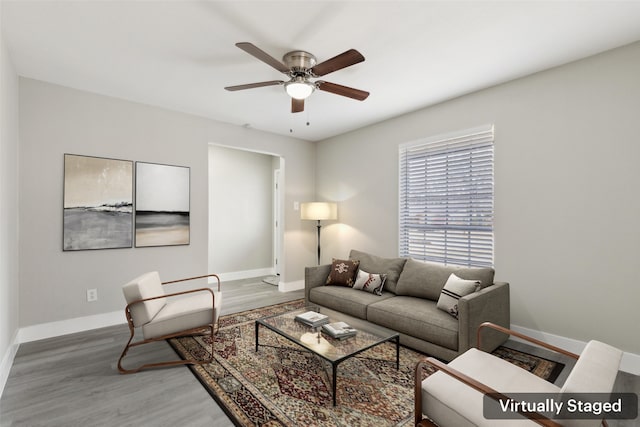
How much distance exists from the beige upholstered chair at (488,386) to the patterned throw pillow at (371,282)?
1717 millimetres

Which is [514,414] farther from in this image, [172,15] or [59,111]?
[59,111]

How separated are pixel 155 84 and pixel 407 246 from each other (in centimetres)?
364

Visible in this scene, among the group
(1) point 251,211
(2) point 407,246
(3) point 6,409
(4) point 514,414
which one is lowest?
(3) point 6,409

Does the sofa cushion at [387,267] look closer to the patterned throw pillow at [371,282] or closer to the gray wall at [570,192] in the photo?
the patterned throw pillow at [371,282]

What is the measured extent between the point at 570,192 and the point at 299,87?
266cm

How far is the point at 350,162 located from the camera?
498 centimetres

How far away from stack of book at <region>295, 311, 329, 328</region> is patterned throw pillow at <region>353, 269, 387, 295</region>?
3.10ft

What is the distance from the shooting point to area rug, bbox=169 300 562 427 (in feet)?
6.39

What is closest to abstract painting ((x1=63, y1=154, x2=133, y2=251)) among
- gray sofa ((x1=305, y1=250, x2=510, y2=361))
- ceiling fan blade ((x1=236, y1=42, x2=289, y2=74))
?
gray sofa ((x1=305, y1=250, x2=510, y2=361))

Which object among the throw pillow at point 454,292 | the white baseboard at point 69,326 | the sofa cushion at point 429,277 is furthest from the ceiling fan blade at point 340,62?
the white baseboard at point 69,326

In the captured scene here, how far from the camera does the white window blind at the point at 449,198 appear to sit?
3.41 meters

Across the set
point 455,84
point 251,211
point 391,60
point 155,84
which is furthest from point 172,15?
point 251,211

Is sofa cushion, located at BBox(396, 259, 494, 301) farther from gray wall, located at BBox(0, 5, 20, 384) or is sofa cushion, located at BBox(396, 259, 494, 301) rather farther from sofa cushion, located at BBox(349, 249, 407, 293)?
gray wall, located at BBox(0, 5, 20, 384)

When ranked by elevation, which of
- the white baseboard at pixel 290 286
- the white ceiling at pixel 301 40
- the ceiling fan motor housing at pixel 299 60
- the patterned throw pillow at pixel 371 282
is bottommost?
the white baseboard at pixel 290 286
